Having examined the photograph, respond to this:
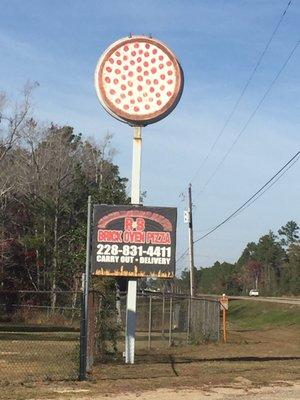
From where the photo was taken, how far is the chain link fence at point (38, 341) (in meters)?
13.4

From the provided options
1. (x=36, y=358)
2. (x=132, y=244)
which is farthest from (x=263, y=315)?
(x=132, y=244)

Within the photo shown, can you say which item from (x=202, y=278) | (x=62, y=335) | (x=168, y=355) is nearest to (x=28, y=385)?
(x=168, y=355)

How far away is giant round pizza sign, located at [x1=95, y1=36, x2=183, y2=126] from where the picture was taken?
655 inches

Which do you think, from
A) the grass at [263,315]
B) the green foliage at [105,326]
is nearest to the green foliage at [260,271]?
the grass at [263,315]

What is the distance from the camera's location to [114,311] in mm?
17094

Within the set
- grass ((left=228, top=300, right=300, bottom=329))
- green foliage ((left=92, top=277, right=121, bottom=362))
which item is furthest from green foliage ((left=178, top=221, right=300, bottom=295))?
green foliage ((left=92, top=277, right=121, bottom=362))

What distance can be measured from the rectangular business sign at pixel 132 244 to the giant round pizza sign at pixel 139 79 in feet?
8.84

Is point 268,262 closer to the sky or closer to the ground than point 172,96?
closer to the sky

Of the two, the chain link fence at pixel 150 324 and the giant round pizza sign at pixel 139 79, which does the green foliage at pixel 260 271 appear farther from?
the giant round pizza sign at pixel 139 79

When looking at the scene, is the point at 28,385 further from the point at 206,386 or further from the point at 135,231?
the point at 135,231

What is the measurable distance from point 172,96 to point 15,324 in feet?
60.9

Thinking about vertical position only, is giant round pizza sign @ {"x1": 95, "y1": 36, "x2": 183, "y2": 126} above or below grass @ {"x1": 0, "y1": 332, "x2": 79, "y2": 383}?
above

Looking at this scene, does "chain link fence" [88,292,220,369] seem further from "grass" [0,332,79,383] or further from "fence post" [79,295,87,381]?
"fence post" [79,295,87,381]

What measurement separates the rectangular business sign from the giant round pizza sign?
8.84 ft
